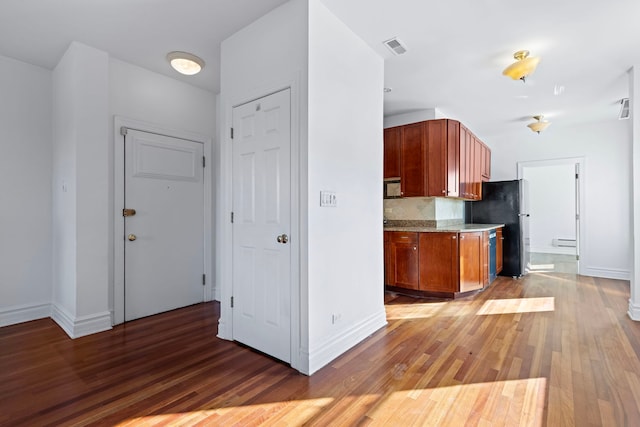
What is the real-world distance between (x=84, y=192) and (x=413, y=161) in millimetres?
3770

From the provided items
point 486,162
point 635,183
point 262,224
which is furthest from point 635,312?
point 262,224

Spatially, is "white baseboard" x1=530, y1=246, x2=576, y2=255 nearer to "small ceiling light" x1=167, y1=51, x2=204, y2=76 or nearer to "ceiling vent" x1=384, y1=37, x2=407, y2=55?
"ceiling vent" x1=384, y1=37, x2=407, y2=55

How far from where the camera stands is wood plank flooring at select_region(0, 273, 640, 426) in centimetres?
171

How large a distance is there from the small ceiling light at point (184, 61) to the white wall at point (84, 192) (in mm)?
671

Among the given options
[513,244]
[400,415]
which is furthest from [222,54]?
[513,244]

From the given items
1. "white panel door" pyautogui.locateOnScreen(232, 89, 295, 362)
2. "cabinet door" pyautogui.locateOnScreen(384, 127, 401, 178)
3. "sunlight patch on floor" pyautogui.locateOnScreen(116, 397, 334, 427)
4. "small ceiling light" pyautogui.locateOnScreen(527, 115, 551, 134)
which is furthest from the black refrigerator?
"sunlight patch on floor" pyautogui.locateOnScreen(116, 397, 334, 427)

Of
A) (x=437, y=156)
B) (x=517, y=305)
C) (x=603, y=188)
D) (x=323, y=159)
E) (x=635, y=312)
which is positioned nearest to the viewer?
(x=323, y=159)

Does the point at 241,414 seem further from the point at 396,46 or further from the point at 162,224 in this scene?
the point at 396,46

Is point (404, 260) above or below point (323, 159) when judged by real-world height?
below

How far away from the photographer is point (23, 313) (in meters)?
3.16

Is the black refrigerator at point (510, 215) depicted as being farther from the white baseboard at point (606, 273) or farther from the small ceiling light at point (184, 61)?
the small ceiling light at point (184, 61)

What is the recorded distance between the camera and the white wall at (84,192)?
283cm

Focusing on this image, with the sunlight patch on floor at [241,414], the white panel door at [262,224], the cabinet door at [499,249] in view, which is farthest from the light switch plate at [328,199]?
the cabinet door at [499,249]

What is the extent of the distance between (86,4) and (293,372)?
3129 mm
